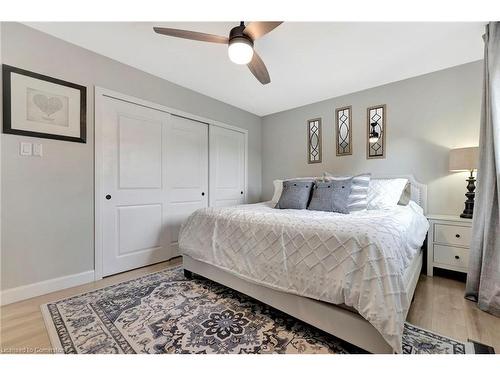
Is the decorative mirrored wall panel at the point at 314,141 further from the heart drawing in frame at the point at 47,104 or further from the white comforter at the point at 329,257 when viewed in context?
the heart drawing in frame at the point at 47,104

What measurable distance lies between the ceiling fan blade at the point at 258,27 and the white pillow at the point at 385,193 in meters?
1.86

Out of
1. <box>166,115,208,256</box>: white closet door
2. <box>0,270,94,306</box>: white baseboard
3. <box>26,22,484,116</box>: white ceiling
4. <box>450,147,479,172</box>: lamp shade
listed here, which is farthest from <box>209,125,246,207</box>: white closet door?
<box>450,147,479,172</box>: lamp shade

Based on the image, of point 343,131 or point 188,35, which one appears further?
point 343,131

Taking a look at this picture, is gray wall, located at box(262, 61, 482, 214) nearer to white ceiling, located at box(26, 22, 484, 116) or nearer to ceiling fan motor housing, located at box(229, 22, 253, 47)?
white ceiling, located at box(26, 22, 484, 116)

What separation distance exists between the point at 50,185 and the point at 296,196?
2.36m

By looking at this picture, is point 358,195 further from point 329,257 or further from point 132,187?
point 132,187

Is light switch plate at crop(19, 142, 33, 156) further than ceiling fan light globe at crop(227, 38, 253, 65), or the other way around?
light switch plate at crop(19, 142, 33, 156)

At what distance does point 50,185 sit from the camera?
201cm

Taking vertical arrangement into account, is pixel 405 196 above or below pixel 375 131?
below

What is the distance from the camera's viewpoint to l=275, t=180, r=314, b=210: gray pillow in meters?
2.41

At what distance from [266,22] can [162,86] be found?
1842mm

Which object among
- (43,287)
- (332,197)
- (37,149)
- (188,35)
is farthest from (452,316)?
(37,149)

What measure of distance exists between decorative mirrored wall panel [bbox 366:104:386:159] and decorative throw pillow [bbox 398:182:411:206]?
1.79 ft

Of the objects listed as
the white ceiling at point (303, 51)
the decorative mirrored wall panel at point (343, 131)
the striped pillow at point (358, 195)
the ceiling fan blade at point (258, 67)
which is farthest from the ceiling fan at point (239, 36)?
the decorative mirrored wall panel at point (343, 131)
